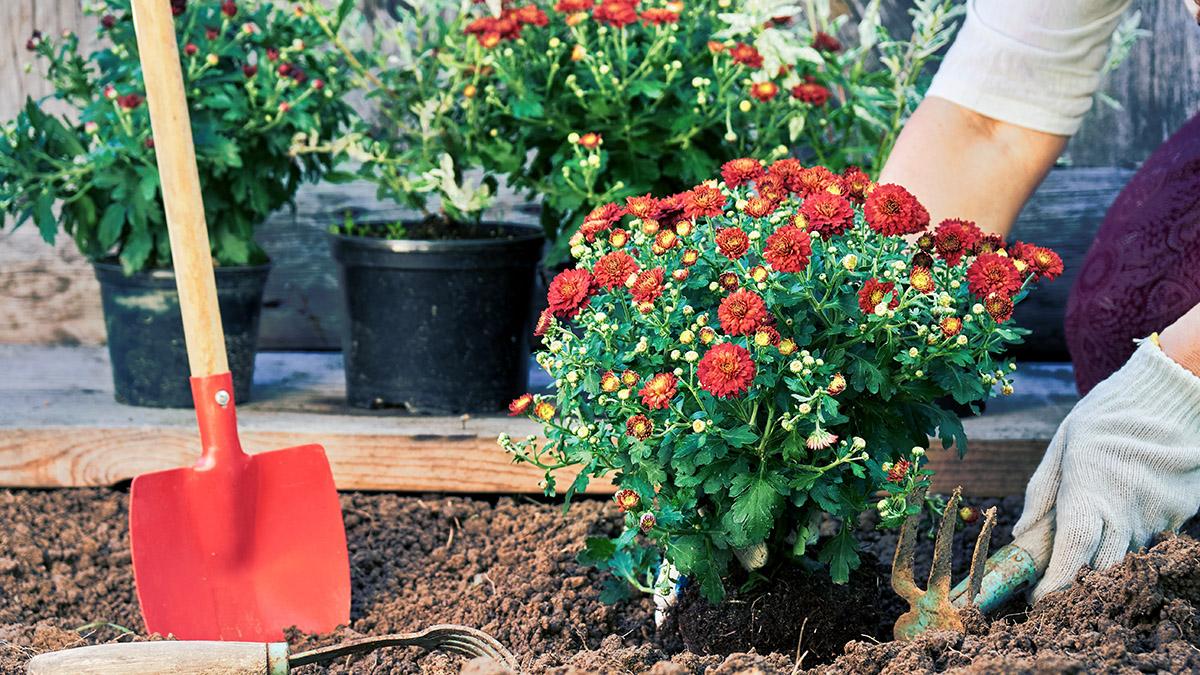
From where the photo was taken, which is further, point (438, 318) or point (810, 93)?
point (438, 318)

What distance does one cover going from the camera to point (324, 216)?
113 inches

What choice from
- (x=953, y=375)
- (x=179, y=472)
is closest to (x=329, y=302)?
(x=179, y=472)

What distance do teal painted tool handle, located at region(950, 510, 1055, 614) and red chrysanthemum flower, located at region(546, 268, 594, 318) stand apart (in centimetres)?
55

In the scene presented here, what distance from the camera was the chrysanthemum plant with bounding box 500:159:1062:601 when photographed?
1.32 m

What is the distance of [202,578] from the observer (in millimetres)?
1805

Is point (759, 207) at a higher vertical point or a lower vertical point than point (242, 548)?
higher

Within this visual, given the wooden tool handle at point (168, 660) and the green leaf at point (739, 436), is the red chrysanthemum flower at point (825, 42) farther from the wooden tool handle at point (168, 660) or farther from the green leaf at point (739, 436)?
the wooden tool handle at point (168, 660)

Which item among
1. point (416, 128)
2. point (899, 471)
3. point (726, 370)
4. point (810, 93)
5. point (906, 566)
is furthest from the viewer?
point (416, 128)

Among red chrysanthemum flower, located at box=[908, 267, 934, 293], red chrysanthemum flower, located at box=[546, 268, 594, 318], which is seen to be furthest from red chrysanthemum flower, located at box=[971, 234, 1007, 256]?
red chrysanthemum flower, located at box=[546, 268, 594, 318]

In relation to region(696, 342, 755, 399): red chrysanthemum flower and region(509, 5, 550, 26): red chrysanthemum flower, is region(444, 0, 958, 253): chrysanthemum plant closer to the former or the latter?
region(509, 5, 550, 26): red chrysanthemum flower

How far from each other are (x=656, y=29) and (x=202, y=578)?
1137 millimetres

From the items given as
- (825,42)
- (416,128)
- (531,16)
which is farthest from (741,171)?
(416,128)

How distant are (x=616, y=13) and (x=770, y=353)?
84cm

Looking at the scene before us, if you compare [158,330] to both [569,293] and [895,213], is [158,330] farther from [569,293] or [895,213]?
[895,213]
